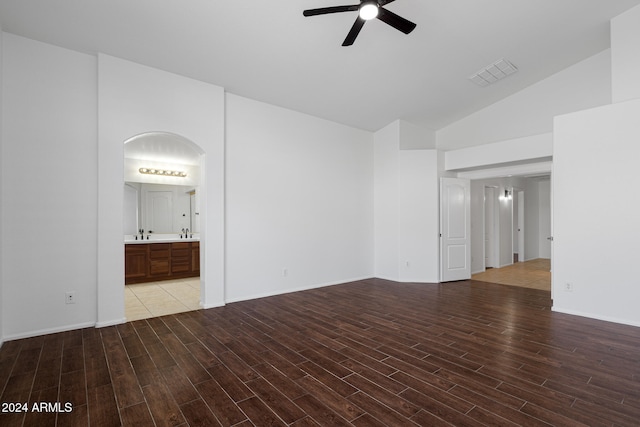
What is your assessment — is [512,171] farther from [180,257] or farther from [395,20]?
[180,257]

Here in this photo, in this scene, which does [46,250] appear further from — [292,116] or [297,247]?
[292,116]

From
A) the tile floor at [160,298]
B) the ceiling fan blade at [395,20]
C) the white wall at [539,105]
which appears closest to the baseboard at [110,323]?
the tile floor at [160,298]

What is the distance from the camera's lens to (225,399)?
2150mm

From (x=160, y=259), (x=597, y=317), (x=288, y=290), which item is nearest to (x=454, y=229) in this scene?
(x=597, y=317)

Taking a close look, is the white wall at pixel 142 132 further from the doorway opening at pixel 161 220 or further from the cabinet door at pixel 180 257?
the cabinet door at pixel 180 257

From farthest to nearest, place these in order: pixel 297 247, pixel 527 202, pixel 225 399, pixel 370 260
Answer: pixel 527 202 < pixel 370 260 < pixel 297 247 < pixel 225 399

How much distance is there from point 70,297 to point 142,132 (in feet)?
7.08

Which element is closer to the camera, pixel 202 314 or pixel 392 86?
pixel 202 314

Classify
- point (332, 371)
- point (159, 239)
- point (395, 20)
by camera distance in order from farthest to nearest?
point (159, 239)
point (395, 20)
point (332, 371)

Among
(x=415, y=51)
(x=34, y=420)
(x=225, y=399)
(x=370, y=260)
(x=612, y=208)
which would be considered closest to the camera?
(x=34, y=420)

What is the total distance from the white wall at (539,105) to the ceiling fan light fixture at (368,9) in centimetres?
455

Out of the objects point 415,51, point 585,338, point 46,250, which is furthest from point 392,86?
point 46,250

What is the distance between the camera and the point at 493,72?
504 cm

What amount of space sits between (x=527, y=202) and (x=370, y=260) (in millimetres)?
6869
